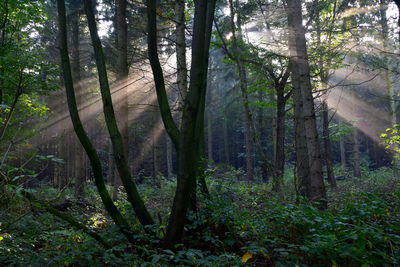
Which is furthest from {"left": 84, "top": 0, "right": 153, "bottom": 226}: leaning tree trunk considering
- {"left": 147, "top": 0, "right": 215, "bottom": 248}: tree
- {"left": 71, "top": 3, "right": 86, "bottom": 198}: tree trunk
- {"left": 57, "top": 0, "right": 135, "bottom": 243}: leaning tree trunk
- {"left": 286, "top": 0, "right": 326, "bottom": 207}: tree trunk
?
{"left": 71, "top": 3, "right": 86, "bottom": 198}: tree trunk

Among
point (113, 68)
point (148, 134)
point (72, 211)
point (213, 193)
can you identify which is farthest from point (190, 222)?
point (148, 134)

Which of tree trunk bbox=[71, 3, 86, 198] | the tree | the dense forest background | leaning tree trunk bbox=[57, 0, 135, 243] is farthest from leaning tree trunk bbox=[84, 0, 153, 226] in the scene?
tree trunk bbox=[71, 3, 86, 198]

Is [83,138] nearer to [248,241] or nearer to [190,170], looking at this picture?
[190,170]

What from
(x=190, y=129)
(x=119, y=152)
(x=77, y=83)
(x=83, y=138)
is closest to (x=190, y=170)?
(x=190, y=129)

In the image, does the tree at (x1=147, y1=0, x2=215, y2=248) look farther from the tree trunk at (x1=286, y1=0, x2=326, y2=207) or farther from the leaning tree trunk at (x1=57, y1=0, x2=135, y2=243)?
the tree trunk at (x1=286, y1=0, x2=326, y2=207)

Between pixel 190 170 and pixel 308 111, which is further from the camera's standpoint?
pixel 308 111

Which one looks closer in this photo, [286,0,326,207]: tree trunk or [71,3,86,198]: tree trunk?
[286,0,326,207]: tree trunk

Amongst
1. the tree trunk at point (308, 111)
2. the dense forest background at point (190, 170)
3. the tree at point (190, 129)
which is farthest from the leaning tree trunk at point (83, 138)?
the tree trunk at point (308, 111)

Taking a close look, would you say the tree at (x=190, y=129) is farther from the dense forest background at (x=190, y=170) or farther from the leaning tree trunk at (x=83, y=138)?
the leaning tree trunk at (x=83, y=138)

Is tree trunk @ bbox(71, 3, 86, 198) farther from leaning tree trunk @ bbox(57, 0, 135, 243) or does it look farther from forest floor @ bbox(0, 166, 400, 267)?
leaning tree trunk @ bbox(57, 0, 135, 243)

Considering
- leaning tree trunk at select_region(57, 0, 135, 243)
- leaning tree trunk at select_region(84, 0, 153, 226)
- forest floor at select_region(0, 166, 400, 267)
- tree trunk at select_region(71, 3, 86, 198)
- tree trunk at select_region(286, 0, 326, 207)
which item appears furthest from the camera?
tree trunk at select_region(71, 3, 86, 198)

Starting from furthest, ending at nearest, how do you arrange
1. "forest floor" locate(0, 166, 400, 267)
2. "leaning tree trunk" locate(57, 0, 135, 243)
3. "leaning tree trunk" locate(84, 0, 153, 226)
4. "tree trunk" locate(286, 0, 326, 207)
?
"tree trunk" locate(286, 0, 326, 207) → "leaning tree trunk" locate(84, 0, 153, 226) → "leaning tree trunk" locate(57, 0, 135, 243) → "forest floor" locate(0, 166, 400, 267)

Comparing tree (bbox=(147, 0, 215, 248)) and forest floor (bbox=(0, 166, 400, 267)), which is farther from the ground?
tree (bbox=(147, 0, 215, 248))

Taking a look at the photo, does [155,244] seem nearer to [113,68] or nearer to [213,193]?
[213,193]
